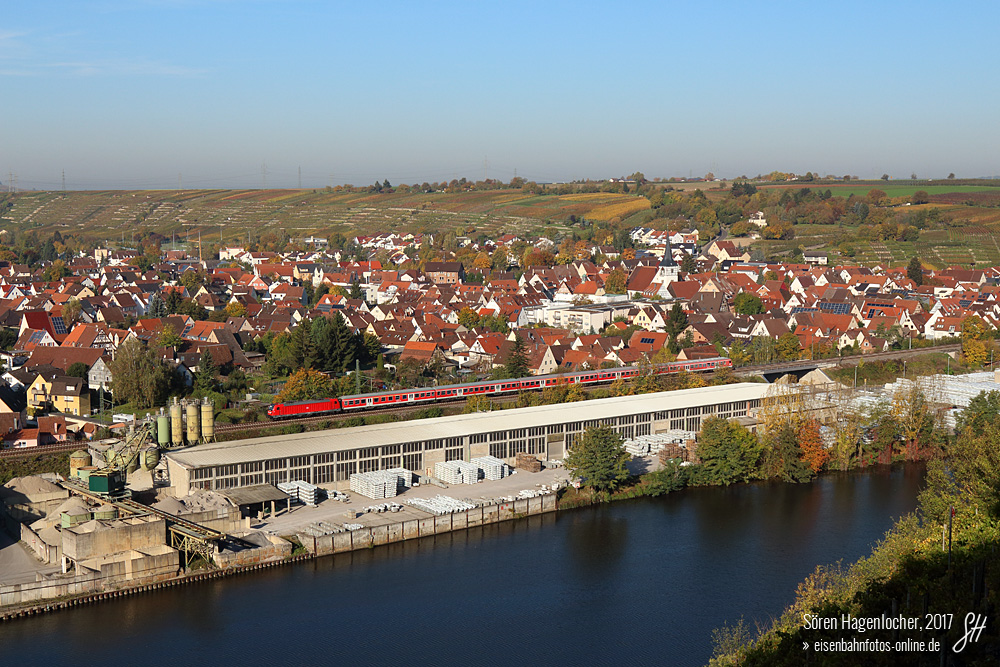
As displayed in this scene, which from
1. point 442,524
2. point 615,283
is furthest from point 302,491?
point 615,283

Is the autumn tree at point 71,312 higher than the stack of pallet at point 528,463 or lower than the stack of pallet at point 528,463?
higher

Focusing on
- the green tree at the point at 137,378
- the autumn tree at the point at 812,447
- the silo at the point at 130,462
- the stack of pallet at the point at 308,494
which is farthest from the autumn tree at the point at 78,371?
the autumn tree at the point at 812,447

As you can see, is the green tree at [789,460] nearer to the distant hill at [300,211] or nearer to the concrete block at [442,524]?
the concrete block at [442,524]

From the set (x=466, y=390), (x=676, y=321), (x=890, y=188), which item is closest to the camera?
(x=466, y=390)

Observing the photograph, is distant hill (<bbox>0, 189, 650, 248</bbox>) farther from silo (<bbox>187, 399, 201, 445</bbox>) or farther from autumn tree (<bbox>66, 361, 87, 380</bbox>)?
silo (<bbox>187, 399, 201, 445</bbox>)

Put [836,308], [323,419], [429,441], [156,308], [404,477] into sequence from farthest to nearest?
[156,308], [836,308], [323,419], [429,441], [404,477]

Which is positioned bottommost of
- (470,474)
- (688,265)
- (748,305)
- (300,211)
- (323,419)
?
(470,474)

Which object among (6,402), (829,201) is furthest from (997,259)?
(6,402)

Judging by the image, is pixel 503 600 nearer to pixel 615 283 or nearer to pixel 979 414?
pixel 979 414
